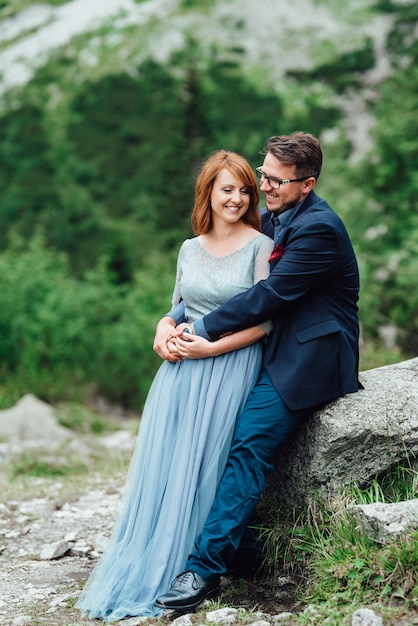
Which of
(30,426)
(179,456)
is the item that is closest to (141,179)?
(30,426)

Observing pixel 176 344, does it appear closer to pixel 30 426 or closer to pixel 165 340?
pixel 165 340

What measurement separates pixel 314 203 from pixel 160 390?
1.29 meters

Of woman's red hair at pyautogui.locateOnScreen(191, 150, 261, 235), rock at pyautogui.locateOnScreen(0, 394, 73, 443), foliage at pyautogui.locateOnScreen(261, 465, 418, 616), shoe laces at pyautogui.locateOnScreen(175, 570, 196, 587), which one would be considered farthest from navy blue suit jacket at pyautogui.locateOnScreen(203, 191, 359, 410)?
rock at pyautogui.locateOnScreen(0, 394, 73, 443)

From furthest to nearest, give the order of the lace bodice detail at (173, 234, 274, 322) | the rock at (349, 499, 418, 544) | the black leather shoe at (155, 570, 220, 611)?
1. the lace bodice detail at (173, 234, 274, 322)
2. the black leather shoe at (155, 570, 220, 611)
3. the rock at (349, 499, 418, 544)

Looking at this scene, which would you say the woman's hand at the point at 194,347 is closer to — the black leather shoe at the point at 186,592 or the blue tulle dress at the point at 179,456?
the blue tulle dress at the point at 179,456

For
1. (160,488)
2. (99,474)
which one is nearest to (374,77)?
(99,474)

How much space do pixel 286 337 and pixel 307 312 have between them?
0.55 ft

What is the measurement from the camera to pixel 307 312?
3.93 metres

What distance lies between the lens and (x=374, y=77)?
41.5 meters

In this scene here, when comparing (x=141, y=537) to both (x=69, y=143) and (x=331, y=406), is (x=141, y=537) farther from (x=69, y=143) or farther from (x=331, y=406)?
(x=69, y=143)

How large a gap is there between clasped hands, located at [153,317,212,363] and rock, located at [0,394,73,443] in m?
5.87

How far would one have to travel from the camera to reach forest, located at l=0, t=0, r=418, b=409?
1413 centimetres

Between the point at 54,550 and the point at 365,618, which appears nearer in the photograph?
the point at 365,618

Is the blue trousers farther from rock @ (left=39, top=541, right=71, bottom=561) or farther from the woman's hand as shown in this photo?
rock @ (left=39, top=541, right=71, bottom=561)
